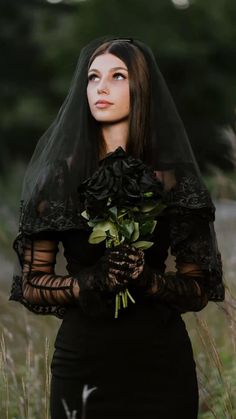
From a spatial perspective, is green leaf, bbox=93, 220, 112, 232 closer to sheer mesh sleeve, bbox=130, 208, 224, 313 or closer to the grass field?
sheer mesh sleeve, bbox=130, 208, 224, 313

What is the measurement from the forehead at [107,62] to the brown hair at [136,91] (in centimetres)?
1

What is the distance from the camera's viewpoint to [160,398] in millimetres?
A: 2758

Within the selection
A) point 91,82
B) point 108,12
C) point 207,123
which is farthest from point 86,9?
point 91,82

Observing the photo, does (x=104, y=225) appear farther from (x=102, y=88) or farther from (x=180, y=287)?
(x=102, y=88)

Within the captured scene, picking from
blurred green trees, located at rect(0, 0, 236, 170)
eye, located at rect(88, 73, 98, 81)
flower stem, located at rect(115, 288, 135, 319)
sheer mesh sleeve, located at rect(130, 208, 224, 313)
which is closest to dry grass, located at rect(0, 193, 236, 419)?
sheer mesh sleeve, located at rect(130, 208, 224, 313)

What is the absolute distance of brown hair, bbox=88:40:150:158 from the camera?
113 inches

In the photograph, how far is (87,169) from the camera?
2.85 m

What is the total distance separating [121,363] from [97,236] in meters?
0.37

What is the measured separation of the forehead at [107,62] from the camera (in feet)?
9.41

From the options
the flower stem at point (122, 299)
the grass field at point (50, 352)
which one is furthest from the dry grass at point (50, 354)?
the flower stem at point (122, 299)

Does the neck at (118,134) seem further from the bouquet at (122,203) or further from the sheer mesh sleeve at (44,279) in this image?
the sheer mesh sleeve at (44,279)

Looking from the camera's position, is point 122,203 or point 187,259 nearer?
point 122,203

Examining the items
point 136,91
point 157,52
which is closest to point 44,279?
point 136,91

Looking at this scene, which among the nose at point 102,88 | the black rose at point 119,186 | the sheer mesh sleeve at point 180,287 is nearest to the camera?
the black rose at point 119,186
